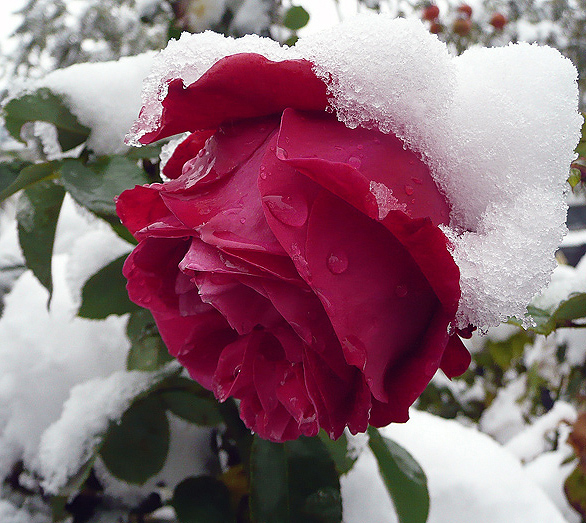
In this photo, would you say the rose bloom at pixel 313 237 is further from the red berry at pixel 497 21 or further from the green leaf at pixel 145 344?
the red berry at pixel 497 21

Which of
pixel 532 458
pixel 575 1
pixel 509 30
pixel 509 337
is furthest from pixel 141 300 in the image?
pixel 575 1

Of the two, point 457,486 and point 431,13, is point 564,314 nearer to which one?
point 457,486

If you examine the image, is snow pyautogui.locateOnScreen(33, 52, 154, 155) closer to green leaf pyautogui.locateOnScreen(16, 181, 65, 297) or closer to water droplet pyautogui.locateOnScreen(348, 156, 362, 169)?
green leaf pyautogui.locateOnScreen(16, 181, 65, 297)

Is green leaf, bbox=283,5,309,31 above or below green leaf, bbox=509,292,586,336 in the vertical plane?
above

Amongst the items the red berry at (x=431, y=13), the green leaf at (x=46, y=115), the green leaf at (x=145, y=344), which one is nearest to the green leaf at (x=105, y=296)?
the green leaf at (x=145, y=344)

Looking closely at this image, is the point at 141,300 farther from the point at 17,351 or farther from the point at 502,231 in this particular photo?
the point at 17,351

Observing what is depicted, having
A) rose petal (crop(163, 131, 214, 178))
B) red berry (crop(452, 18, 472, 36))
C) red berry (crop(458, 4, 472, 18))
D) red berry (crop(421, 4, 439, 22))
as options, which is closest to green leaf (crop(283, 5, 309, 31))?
rose petal (crop(163, 131, 214, 178))

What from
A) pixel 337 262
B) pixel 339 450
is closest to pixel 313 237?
pixel 337 262
